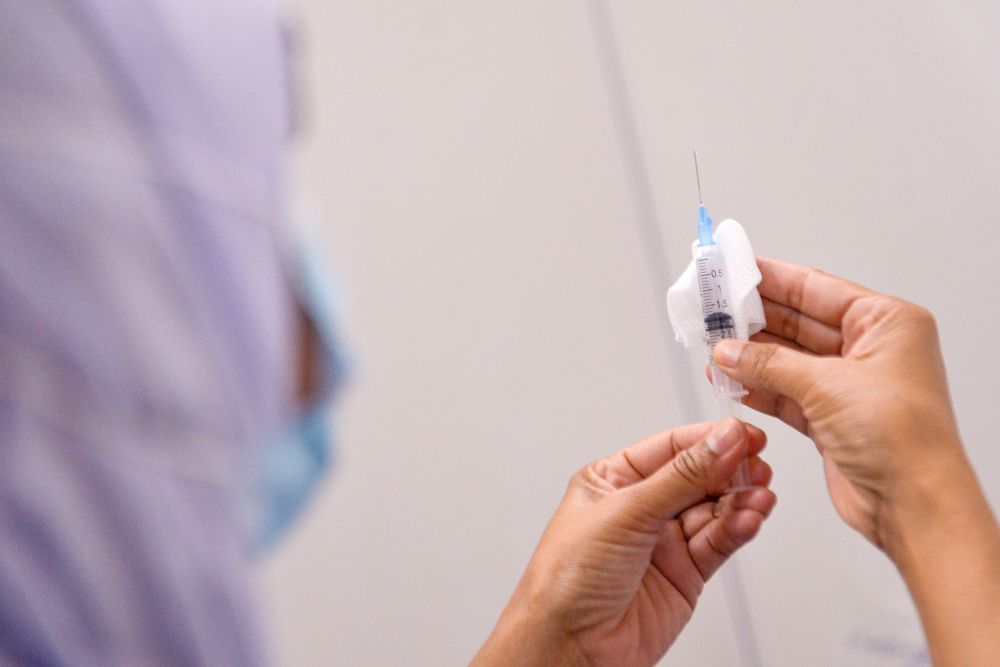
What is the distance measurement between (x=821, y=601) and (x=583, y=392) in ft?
1.42

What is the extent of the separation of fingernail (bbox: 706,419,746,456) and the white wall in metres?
0.32

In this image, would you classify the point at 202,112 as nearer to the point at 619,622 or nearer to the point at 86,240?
the point at 86,240

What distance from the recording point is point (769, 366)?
75 centimetres

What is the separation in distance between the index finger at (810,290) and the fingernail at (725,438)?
0.47 feet

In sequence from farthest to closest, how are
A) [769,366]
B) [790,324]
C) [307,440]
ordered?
[790,324], [769,366], [307,440]

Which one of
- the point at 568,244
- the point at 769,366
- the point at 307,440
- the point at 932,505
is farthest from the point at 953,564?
the point at 568,244

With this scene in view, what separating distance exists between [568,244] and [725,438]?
0.41 meters

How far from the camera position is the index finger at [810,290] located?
2.63 ft

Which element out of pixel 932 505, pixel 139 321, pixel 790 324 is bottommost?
pixel 932 505

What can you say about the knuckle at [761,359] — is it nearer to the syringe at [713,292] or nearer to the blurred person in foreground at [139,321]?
the syringe at [713,292]

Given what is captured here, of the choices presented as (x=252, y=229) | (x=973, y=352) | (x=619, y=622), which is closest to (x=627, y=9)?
(x=973, y=352)

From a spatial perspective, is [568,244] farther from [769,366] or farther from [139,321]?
[139,321]

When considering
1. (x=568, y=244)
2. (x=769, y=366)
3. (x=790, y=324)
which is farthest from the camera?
(x=568, y=244)

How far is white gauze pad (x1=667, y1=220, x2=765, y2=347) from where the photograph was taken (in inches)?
31.8
